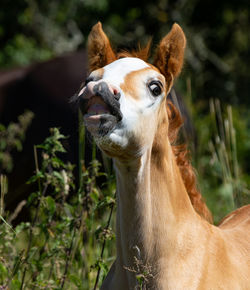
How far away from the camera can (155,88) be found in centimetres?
252

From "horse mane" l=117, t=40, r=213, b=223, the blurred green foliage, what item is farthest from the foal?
the blurred green foliage

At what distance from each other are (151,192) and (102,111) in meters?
0.53

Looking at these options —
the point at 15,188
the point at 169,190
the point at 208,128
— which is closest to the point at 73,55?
the point at 15,188

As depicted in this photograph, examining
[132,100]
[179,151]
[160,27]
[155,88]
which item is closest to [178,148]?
[179,151]

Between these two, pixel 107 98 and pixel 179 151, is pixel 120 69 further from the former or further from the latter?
pixel 179 151

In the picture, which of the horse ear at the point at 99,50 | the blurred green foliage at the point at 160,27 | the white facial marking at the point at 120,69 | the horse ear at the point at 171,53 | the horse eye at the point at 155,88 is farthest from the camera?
the blurred green foliage at the point at 160,27

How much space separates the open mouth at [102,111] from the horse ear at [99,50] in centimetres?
62

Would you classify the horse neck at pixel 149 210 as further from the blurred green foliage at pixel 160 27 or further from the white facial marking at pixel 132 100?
the blurred green foliage at pixel 160 27

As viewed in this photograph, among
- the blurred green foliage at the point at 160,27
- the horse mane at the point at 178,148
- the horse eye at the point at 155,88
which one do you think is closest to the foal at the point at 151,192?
the horse eye at the point at 155,88

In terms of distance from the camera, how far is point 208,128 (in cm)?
799

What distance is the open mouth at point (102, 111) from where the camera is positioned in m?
2.23

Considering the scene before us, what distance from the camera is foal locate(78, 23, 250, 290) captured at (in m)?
2.32

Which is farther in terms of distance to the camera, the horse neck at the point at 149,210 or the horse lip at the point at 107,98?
the horse neck at the point at 149,210

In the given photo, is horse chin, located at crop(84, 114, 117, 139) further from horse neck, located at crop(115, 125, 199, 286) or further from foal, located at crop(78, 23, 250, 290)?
horse neck, located at crop(115, 125, 199, 286)
